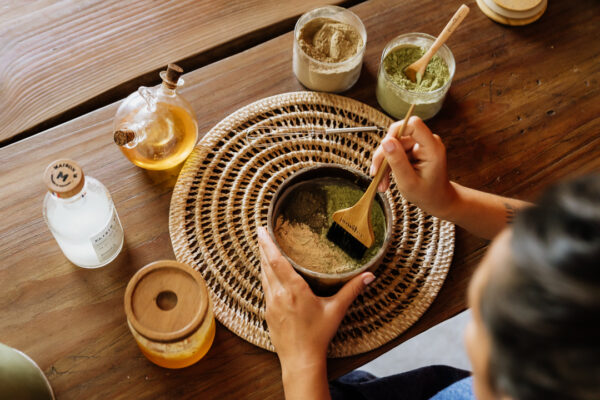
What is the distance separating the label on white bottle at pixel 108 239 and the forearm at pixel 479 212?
0.49 meters

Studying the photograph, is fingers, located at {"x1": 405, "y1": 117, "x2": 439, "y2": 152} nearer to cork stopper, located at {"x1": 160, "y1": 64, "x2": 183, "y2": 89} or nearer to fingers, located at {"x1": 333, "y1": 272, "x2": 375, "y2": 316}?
fingers, located at {"x1": 333, "y1": 272, "x2": 375, "y2": 316}

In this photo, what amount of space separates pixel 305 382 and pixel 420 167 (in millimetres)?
361

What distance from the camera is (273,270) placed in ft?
2.31

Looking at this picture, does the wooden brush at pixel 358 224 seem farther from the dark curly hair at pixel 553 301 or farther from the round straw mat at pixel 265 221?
the dark curly hair at pixel 553 301

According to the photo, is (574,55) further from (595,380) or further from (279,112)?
(595,380)

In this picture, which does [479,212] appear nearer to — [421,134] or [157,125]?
[421,134]

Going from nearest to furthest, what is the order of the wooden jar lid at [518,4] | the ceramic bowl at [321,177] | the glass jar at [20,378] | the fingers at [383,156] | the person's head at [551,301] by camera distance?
the person's head at [551,301] < the glass jar at [20,378] < the ceramic bowl at [321,177] < the fingers at [383,156] < the wooden jar lid at [518,4]

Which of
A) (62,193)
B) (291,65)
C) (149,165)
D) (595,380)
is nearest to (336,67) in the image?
(291,65)

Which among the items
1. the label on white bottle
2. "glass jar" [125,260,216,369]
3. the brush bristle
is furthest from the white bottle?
the brush bristle

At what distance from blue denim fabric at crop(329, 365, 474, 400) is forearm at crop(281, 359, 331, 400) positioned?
0.22 m

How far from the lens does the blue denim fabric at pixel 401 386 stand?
0.89 meters

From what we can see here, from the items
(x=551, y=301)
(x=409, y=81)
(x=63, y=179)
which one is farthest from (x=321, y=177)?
(x=551, y=301)

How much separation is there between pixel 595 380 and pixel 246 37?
0.80 meters

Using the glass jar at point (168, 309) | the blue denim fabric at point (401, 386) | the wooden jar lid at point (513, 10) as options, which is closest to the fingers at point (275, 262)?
the glass jar at point (168, 309)
